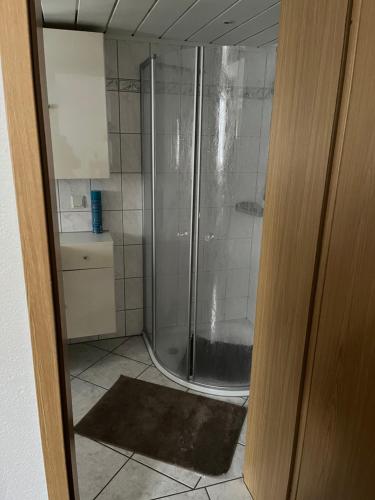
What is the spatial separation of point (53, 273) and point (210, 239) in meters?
1.40

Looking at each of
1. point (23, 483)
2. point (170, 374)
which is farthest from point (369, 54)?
point (170, 374)

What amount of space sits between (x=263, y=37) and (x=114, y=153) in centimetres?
108

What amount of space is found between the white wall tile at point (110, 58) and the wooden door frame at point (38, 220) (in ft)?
5.35

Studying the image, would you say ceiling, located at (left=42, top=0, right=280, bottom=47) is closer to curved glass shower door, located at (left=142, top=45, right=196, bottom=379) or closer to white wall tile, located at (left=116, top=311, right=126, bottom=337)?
curved glass shower door, located at (left=142, top=45, right=196, bottom=379)

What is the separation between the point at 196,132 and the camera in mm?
1860

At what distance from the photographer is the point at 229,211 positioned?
2014mm

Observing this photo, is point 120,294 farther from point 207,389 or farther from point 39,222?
point 39,222

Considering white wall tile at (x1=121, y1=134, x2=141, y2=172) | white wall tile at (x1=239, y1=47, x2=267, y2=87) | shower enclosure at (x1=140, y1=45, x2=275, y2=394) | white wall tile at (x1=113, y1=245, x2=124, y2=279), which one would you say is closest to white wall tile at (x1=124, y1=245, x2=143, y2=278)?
white wall tile at (x1=113, y1=245, x2=124, y2=279)

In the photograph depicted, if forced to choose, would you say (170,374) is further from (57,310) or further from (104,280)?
(57,310)

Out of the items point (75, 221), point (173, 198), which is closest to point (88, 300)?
point (75, 221)

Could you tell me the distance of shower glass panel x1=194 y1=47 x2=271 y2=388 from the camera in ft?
5.93

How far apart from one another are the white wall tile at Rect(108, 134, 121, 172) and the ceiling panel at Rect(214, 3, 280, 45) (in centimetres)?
82

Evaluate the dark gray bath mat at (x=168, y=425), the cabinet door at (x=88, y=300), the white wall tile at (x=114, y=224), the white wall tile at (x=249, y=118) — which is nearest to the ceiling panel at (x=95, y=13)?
the white wall tile at (x=249, y=118)

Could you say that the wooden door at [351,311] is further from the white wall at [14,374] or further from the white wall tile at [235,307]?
the white wall tile at [235,307]
